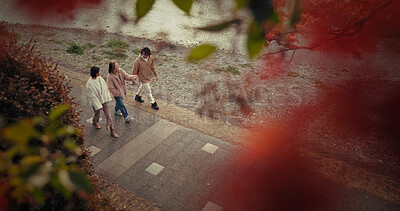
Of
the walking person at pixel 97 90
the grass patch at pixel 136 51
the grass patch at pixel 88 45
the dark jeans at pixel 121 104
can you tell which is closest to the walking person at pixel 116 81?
the dark jeans at pixel 121 104

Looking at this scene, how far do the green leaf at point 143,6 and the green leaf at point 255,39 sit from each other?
0.37 metres

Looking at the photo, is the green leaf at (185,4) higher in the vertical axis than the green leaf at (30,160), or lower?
higher

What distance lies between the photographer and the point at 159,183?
4785 millimetres

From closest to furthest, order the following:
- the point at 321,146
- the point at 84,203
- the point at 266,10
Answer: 1. the point at 266,10
2. the point at 84,203
3. the point at 321,146

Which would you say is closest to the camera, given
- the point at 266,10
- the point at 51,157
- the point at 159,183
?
the point at 266,10

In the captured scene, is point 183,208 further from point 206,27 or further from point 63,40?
point 63,40

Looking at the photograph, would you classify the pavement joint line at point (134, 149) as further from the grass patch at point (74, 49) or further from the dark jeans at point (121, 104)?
the grass patch at point (74, 49)

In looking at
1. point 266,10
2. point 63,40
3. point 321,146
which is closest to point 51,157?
point 266,10

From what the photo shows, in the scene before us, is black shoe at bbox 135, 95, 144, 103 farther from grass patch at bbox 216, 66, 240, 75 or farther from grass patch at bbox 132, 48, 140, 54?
grass patch at bbox 132, 48, 140, 54

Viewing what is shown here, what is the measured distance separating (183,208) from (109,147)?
2170mm

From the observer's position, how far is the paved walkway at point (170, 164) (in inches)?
179

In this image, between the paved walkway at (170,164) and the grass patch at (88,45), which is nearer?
the paved walkway at (170,164)

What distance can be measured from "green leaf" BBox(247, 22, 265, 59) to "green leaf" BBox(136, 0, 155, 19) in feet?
1.23

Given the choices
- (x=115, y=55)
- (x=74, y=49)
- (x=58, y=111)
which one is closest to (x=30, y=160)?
(x=58, y=111)
